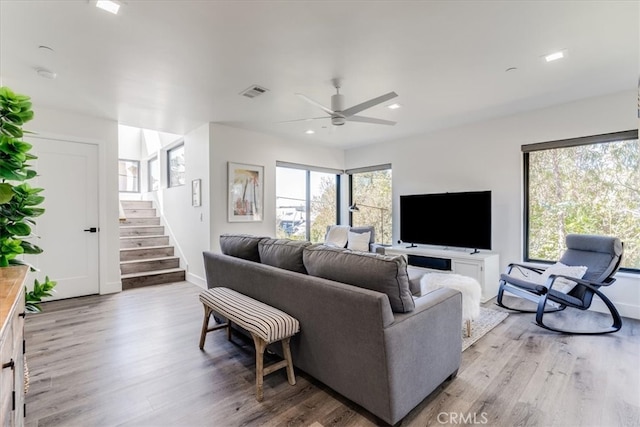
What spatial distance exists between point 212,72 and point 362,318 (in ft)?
8.91

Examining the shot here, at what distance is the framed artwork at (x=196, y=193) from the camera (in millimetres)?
4839

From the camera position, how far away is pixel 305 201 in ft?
20.5

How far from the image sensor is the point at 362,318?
1.66m

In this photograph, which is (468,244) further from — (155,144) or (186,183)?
(155,144)

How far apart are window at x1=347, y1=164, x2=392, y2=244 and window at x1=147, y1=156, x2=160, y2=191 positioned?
4.29 m

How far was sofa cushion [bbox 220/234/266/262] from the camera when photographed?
2766mm

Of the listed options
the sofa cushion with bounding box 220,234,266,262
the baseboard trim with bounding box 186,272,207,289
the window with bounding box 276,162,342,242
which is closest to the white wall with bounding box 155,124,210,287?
the baseboard trim with bounding box 186,272,207,289

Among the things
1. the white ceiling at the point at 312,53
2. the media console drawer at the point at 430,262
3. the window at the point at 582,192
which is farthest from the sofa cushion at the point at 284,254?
the window at the point at 582,192

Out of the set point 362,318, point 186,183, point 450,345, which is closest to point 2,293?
point 362,318

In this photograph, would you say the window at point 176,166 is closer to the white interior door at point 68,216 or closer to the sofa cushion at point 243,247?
the white interior door at point 68,216

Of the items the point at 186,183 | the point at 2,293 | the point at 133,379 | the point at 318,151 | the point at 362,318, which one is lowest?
the point at 133,379

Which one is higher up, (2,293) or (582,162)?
(582,162)

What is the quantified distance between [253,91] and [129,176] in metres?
5.72

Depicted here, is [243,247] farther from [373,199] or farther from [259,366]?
[373,199]
